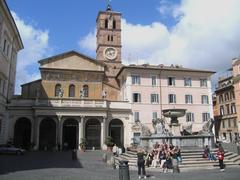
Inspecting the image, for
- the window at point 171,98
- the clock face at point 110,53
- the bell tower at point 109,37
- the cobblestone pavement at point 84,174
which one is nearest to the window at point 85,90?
the window at point 171,98

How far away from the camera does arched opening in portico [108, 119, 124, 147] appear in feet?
125

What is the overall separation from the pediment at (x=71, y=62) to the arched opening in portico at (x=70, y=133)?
805 cm

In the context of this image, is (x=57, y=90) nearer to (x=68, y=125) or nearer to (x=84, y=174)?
(x=68, y=125)

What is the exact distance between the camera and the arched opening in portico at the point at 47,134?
36.0m

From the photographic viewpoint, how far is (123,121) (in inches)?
1494

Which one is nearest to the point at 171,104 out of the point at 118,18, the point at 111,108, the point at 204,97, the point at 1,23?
the point at 204,97

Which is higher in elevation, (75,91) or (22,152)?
(75,91)

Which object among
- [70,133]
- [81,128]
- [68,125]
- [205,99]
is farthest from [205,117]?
[68,125]

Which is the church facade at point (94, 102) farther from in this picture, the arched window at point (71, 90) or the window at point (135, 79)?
the window at point (135, 79)

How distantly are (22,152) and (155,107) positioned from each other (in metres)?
Result: 18.4

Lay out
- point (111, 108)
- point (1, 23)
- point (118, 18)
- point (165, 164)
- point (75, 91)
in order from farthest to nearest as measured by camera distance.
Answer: point (118, 18), point (75, 91), point (111, 108), point (1, 23), point (165, 164)

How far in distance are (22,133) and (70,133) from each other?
598cm

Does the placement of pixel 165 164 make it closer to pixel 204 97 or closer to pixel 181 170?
pixel 181 170

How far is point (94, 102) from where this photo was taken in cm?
3678
